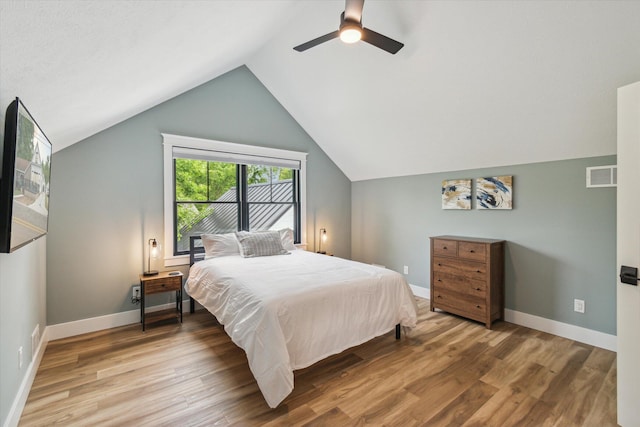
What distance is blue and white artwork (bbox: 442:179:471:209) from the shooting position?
380 centimetres

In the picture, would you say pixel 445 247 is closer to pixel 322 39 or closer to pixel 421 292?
pixel 421 292

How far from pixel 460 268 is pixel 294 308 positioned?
229 cm

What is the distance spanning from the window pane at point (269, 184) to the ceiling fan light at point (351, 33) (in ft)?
8.80

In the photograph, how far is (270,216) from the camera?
185 inches

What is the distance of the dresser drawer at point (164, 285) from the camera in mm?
3186

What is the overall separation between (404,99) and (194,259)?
3229mm

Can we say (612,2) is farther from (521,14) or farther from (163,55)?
(163,55)

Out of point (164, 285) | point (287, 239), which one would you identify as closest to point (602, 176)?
point (287, 239)

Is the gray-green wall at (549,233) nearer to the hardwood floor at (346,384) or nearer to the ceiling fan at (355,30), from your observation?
the hardwood floor at (346,384)

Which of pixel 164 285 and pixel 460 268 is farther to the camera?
pixel 460 268

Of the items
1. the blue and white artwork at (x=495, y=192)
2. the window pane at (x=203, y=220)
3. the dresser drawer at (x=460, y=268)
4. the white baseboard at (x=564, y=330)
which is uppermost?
the blue and white artwork at (x=495, y=192)

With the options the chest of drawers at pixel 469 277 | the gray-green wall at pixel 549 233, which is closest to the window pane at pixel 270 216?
the gray-green wall at pixel 549 233

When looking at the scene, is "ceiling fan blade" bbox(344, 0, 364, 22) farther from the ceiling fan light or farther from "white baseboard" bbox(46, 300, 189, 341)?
"white baseboard" bbox(46, 300, 189, 341)

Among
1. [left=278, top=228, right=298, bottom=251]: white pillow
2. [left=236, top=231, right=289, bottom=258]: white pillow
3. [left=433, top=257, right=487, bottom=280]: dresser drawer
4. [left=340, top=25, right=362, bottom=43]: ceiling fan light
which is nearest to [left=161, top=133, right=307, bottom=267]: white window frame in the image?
[left=236, top=231, right=289, bottom=258]: white pillow
